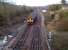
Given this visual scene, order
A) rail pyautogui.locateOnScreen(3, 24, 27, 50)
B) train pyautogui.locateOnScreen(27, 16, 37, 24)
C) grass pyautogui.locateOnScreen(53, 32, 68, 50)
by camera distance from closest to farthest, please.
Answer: grass pyautogui.locateOnScreen(53, 32, 68, 50) < rail pyautogui.locateOnScreen(3, 24, 27, 50) < train pyautogui.locateOnScreen(27, 16, 37, 24)

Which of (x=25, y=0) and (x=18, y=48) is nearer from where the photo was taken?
(x=18, y=48)

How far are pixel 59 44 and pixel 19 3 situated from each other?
1.48m

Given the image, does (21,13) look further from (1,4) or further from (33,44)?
(33,44)

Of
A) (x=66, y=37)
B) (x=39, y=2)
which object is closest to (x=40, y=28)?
(x=39, y=2)

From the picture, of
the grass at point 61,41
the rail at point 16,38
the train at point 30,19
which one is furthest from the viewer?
the train at point 30,19

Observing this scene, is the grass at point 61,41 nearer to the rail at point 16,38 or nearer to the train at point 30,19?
the rail at point 16,38

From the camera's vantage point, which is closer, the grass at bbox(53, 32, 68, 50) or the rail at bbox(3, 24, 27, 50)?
the grass at bbox(53, 32, 68, 50)

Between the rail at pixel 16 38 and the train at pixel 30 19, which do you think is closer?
the rail at pixel 16 38

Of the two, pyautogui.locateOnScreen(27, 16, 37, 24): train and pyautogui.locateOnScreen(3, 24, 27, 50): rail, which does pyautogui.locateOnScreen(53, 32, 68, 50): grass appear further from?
pyautogui.locateOnScreen(27, 16, 37, 24): train

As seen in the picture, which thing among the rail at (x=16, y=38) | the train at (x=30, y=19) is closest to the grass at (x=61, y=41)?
the rail at (x=16, y=38)

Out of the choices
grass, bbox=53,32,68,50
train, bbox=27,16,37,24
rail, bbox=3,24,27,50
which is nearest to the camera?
grass, bbox=53,32,68,50

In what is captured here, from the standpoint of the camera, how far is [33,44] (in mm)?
4562

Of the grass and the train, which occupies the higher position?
the train

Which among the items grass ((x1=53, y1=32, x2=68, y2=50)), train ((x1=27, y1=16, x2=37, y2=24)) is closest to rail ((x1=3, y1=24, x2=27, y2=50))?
train ((x1=27, y1=16, x2=37, y2=24))
